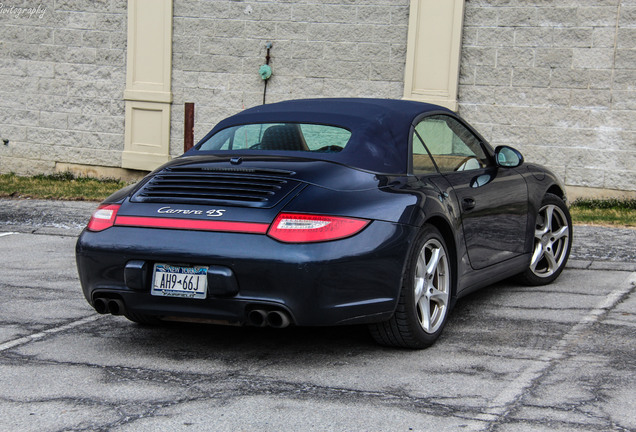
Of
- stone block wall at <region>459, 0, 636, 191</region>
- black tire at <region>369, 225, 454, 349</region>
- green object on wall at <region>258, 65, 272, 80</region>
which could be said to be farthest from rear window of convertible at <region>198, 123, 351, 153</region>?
green object on wall at <region>258, 65, 272, 80</region>

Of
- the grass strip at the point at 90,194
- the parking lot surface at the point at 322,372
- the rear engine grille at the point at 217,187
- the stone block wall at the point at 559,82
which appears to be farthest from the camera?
the stone block wall at the point at 559,82

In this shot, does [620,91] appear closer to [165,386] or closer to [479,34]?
[479,34]

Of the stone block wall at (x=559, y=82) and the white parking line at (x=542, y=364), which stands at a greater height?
the stone block wall at (x=559, y=82)

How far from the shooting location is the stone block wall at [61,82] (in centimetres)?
1275

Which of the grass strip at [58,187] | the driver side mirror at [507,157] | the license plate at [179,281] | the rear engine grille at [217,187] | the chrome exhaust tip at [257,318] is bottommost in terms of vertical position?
the grass strip at [58,187]

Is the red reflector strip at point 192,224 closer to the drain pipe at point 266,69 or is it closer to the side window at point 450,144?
the side window at point 450,144

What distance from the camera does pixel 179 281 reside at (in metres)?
4.34

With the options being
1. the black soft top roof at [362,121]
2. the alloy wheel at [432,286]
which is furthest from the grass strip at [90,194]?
the alloy wheel at [432,286]

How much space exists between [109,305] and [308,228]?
1152 mm

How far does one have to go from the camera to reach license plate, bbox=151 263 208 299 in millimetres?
4301

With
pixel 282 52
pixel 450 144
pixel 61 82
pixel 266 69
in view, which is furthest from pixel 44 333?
pixel 61 82

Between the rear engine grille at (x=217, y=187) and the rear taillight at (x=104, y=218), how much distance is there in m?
0.12

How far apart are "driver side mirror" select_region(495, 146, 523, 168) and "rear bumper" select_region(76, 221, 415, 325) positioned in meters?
1.60

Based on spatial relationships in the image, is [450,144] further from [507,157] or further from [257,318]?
[257,318]
